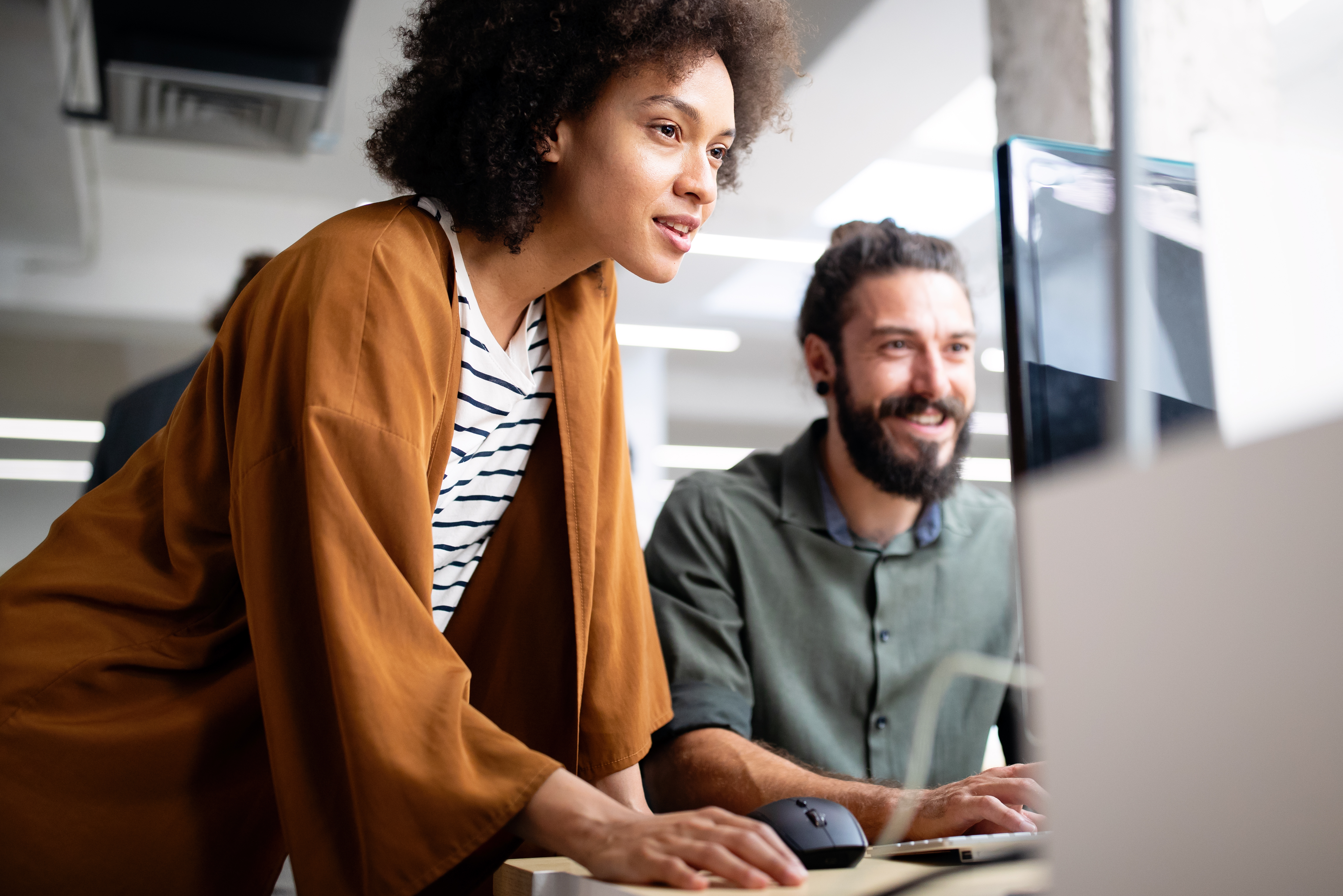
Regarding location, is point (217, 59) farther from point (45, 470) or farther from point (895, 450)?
point (45, 470)

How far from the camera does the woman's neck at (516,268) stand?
1.10 meters

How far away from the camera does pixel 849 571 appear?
152cm

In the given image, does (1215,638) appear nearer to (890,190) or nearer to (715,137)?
(715,137)

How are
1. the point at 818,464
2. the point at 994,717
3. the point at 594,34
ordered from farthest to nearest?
the point at 818,464
the point at 994,717
the point at 594,34

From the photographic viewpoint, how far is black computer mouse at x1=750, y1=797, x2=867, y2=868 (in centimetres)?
69

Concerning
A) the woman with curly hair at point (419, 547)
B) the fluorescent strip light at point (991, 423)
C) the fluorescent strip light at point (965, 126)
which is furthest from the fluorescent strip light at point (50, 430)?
the woman with curly hair at point (419, 547)

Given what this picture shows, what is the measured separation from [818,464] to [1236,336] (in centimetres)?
108

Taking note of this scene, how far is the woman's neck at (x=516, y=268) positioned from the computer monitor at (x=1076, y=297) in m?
0.56

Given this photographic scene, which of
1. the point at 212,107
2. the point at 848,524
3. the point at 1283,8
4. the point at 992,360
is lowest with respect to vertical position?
the point at 848,524

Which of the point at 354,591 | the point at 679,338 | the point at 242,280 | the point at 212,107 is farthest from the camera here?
the point at 679,338

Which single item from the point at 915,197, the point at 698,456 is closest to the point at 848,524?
the point at 915,197

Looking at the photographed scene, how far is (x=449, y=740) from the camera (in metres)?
0.74

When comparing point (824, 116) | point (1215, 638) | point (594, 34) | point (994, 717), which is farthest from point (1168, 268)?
point (824, 116)

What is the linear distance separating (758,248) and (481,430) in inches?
187
